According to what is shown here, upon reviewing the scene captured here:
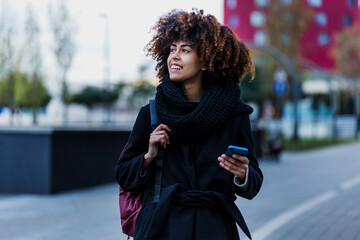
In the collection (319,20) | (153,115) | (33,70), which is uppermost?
(319,20)

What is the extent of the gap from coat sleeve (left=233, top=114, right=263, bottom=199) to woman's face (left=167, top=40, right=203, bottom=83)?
0.31 meters

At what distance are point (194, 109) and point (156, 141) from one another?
218 mm

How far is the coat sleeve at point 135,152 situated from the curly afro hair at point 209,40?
13.8 inches

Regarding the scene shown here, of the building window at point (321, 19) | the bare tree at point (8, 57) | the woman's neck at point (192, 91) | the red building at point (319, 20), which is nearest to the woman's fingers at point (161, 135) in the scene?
the woman's neck at point (192, 91)

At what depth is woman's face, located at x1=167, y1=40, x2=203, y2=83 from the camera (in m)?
2.61

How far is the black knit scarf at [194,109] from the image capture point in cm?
247

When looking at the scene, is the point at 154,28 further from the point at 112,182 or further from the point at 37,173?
the point at 112,182

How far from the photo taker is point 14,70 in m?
37.7

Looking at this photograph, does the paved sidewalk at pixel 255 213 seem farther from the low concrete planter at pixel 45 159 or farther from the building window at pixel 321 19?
the building window at pixel 321 19

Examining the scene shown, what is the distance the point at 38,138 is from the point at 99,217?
2714 mm

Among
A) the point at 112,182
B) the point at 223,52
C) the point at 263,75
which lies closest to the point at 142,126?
the point at 223,52

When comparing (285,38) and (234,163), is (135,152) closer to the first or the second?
(234,163)

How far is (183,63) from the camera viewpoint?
2.61 meters

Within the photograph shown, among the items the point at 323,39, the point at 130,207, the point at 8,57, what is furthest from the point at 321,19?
the point at 130,207
